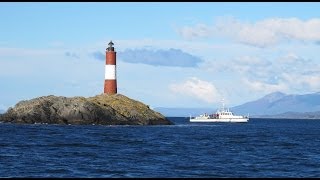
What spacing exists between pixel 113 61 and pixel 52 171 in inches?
3479

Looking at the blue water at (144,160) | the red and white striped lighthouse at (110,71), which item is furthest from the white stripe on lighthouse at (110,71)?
the blue water at (144,160)

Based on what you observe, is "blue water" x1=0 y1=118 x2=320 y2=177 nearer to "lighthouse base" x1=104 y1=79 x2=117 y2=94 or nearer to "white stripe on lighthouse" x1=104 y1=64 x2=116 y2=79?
"white stripe on lighthouse" x1=104 y1=64 x2=116 y2=79

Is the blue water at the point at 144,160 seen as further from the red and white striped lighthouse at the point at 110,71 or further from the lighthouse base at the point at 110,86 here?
the lighthouse base at the point at 110,86

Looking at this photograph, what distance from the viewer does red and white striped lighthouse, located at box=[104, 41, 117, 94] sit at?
425ft

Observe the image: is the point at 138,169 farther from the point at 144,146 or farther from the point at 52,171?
the point at 144,146

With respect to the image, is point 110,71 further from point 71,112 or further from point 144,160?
point 144,160

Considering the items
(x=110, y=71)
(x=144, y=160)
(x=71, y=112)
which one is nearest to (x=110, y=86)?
(x=110, y=71)

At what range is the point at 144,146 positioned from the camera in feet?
221

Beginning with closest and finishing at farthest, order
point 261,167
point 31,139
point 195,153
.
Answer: point 261,167, point 195,153, point 31,139

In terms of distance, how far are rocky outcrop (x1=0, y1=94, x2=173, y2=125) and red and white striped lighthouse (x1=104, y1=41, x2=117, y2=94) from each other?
9.33 ft

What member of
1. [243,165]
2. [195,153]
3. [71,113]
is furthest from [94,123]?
[243,165]

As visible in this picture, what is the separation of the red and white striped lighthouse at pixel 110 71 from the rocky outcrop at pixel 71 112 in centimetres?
284

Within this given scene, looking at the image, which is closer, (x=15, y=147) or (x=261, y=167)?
(x=261, y=167)

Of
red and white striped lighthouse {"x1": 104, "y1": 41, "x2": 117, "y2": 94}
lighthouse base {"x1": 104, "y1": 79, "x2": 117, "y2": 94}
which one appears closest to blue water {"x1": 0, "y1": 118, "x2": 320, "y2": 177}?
red and white striped lighthouse {"x1": 104, "y1": 41, "x2": 117, "y2": 94}
